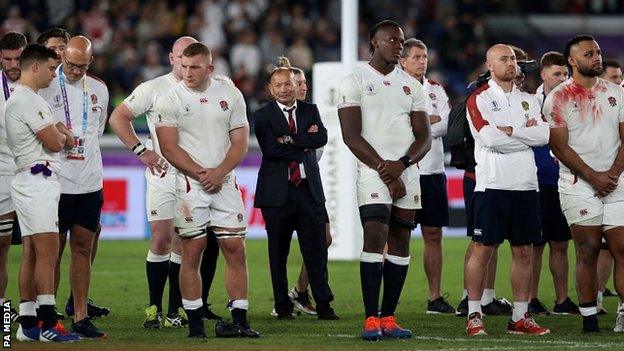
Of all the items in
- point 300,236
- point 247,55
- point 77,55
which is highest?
point 247,55

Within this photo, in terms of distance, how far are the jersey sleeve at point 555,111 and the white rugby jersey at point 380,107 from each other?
132cm

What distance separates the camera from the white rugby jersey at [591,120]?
11336 mm

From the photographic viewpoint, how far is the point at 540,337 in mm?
11055

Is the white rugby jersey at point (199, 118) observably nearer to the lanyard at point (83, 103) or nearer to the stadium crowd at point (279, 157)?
the stadium crowd at point (279, 157)

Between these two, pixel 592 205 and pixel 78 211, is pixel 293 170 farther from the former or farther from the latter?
pixel 592 205

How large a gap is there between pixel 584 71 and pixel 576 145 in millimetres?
633

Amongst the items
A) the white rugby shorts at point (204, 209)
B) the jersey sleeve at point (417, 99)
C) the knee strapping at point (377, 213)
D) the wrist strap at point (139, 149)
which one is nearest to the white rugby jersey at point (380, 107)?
the jersey sleeve at point (417, 99)

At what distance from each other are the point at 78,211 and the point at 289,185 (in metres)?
2.24

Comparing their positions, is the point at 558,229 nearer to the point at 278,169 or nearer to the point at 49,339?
the point at 278,169

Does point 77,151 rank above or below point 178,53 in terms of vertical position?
below

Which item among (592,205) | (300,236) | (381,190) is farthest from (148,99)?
(592,205)

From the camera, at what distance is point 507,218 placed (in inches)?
444

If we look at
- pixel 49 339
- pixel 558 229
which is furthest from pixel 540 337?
pixel 49 339

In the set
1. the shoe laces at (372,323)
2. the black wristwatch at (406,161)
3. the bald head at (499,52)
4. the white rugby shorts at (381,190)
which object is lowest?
the shoe laces at (372,323)
